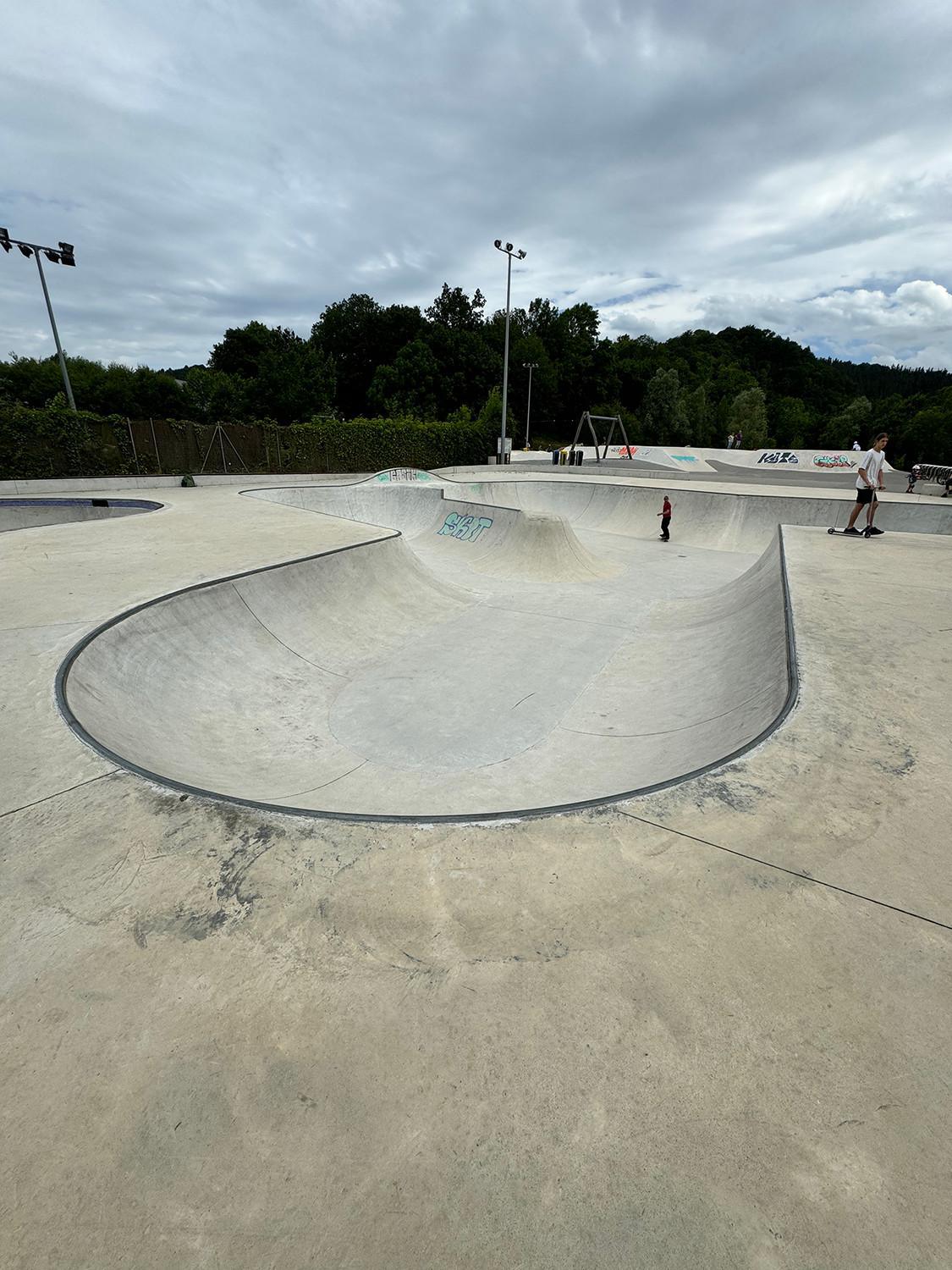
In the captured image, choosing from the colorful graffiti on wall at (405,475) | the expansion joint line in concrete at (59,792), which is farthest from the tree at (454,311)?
the expansion joint line in concrete at (59,792)

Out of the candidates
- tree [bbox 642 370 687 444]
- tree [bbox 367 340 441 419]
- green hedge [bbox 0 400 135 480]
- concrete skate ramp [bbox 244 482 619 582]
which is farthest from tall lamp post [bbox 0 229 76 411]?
tree [bbox 642 370 687 444]

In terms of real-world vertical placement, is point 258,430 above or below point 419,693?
above

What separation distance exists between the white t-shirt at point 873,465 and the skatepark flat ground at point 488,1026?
7.73m

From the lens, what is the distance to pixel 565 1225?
4.62 ft

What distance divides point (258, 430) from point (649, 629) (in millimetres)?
21963

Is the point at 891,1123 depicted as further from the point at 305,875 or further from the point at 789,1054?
the point at 305,875

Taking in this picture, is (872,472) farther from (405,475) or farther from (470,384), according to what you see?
(470,384)

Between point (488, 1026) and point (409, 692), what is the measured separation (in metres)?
5.57

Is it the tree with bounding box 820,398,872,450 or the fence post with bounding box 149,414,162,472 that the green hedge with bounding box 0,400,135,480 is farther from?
the tree with bounding box 820,398,872,450

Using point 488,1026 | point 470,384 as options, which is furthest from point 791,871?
point 470,384

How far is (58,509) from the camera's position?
17109 millimetres

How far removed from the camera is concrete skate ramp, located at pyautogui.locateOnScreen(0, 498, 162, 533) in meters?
16.6

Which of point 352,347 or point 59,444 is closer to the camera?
point 59,444

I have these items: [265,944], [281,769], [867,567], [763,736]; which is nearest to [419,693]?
[281,769]
